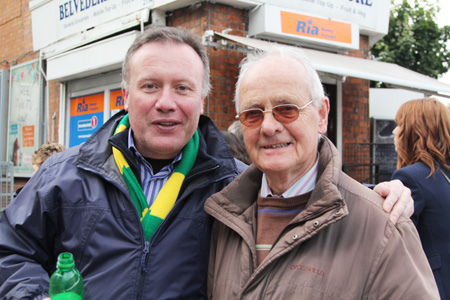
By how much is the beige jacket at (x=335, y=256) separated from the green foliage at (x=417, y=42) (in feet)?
44.4

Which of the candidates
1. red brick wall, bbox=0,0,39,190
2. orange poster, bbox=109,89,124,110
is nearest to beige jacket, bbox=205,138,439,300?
orange poster, bbox=109,89,124,110

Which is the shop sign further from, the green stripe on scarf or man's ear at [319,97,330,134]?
man's ear at [319,97,330,134]

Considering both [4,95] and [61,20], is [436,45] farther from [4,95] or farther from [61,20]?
[4,95]

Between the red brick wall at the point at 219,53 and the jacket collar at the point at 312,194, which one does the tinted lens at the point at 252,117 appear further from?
the red brick wall at the point at 219,53

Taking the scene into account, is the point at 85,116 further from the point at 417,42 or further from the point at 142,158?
the point at 417,42

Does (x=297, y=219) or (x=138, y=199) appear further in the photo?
(x=138, y=199)

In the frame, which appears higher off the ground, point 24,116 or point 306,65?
point 24,116

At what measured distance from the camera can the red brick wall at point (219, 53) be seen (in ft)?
17.9

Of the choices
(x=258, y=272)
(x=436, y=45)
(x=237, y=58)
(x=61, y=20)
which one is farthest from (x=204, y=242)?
(x=436, y=45)

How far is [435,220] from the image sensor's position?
2551mm

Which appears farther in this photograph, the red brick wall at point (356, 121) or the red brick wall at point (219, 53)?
the red brick wall at point (356, 121)

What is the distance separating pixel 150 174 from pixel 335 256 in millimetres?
954

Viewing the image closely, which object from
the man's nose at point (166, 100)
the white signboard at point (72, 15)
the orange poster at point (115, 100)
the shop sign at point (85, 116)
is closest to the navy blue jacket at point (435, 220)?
the man's nose at point (166, 100)

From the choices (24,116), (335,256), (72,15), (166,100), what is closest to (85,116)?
(72,15)
